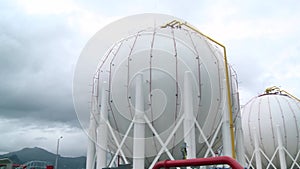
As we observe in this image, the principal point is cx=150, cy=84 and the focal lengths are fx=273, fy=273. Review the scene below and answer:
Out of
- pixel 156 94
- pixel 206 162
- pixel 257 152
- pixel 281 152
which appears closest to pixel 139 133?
pixel 156 94

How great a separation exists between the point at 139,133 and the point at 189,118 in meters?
1.64

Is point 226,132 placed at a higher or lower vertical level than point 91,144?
higher

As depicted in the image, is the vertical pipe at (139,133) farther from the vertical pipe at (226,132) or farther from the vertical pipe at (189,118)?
the vertical pipe at (226,132)

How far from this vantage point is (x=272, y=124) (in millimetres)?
17203

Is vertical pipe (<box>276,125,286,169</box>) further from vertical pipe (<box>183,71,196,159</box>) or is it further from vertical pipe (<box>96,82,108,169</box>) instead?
vertical pipe (<box>96,82,108,169</box>)

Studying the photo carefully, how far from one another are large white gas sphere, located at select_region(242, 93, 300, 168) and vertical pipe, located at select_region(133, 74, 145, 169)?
11.0 metres

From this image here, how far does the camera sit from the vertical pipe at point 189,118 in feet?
28.1

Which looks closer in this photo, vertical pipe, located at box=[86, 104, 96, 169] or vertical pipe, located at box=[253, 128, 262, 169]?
vertical pipe, located at box=[86, 104, 96, 169]

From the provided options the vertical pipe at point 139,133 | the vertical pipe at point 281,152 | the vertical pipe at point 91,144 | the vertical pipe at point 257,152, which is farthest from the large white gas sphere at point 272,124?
the vertical pipe at point 139,133

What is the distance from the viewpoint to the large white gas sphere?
16.9m

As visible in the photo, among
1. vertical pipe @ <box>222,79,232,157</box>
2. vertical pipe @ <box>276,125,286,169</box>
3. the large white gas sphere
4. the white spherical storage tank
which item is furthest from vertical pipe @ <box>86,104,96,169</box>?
vertical pipe @ <box>276,125,286,169</box>

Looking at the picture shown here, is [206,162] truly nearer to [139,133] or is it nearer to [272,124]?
[139,133]

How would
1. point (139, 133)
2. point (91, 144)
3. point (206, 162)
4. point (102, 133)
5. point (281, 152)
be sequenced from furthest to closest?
point (281, 152)
point (91, 144)
point (102, 133)
point (139, 133)
point (206, 162)

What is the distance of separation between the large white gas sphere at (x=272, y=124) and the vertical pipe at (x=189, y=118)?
33.1 feet
